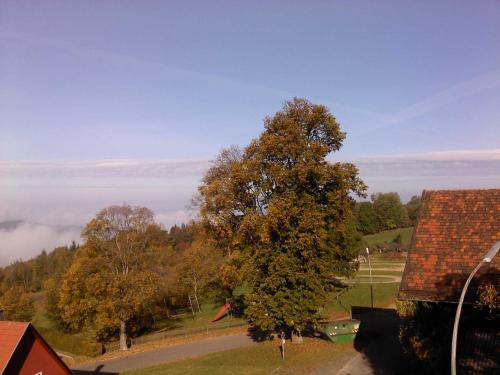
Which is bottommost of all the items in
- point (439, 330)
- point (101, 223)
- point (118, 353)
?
point (118, 353)

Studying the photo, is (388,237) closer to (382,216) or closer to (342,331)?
(382,216)

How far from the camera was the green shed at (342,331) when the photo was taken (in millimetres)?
26625

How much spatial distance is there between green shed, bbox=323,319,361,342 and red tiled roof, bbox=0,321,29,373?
16.6 metres

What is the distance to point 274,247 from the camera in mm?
26266

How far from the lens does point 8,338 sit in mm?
18859

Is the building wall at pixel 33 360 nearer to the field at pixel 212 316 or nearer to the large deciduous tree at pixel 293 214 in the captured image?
the large deciduous tree at pixel 293 214

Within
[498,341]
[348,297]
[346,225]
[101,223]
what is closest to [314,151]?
[346,225]

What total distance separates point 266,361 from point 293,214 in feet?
27.6

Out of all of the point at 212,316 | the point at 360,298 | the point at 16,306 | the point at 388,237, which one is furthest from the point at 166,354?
the point at 388,237

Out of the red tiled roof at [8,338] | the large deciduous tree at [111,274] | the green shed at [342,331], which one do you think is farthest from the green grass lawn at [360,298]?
the red tiled roof at [8,338]

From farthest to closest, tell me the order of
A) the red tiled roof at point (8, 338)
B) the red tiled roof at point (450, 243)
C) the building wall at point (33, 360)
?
1. the building wall at point (33, 360)
2. the red tiled roof at point (8, 338)
3. the red tiled roof at point (450, 243)

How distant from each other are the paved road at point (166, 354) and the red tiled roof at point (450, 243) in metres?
16.1

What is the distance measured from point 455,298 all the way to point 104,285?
80.3 feet

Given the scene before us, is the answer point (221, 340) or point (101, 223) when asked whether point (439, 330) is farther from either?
point (101, 223)
